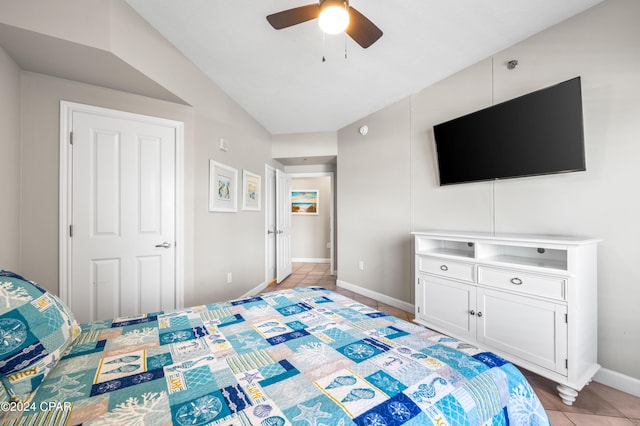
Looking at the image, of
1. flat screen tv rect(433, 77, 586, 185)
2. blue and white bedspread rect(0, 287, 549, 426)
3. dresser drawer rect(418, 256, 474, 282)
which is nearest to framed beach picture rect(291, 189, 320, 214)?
flat screen tv rect(433, 77, 586, 185)

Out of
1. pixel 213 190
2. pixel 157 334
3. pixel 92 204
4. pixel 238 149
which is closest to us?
pixel 157 334

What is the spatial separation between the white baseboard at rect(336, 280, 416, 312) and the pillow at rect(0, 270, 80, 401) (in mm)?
2945

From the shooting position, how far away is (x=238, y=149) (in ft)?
10.8

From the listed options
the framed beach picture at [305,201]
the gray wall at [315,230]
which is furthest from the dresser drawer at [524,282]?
the framed beach picture at [305,201]

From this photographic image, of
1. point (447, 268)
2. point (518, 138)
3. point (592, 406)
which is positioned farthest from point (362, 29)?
point (592, 406)

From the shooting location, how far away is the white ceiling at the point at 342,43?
1.72 m

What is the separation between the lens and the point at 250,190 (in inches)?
142

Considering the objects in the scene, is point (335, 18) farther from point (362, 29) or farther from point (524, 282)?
point (524, 282)

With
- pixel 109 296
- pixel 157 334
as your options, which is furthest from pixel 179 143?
pixel 157 334

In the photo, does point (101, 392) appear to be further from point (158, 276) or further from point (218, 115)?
point (218, 115)

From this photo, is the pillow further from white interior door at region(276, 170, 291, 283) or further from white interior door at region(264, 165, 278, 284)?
white interior door at region(276, 170, 291, 283)

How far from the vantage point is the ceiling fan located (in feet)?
4.20

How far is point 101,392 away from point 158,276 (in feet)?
5.73

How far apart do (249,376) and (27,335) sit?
2.45ft
